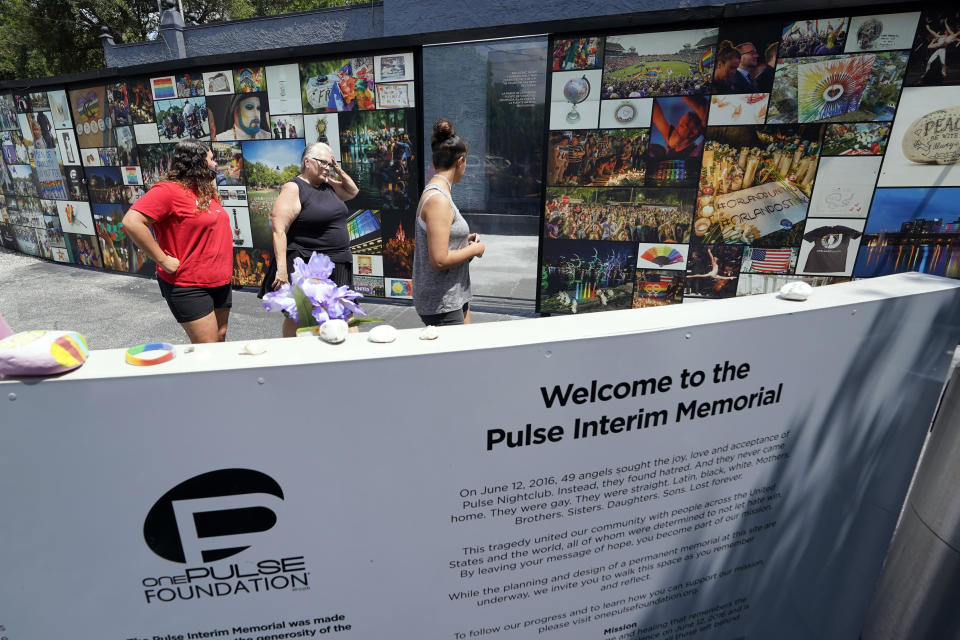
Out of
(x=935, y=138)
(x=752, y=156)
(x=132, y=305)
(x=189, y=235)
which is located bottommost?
(x=132, y=305)

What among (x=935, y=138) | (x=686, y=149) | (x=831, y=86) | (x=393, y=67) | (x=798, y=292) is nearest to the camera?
(x=798, y=292)

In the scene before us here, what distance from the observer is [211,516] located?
103 centimetres

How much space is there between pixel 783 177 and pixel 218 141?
6.24 meters

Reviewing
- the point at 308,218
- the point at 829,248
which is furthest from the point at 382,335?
the point at 829,248

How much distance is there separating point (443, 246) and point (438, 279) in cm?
23

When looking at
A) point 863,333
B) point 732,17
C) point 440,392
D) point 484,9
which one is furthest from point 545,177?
point 484,9

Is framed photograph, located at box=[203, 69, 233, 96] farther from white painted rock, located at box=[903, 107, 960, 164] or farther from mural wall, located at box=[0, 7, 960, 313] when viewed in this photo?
white painted rock, located at box=[903, 107, 960, 164]

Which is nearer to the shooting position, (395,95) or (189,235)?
(189,235)

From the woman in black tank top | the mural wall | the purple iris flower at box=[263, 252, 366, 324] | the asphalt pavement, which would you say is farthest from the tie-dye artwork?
the purple iris flower at box=[263, 252, 366, 324]

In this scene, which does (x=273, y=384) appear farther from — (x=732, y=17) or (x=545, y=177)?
(x=732, y=17)

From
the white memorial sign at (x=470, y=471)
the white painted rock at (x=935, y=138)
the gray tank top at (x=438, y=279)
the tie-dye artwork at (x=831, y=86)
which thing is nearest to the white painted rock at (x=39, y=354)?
the white memorial sign at (x=470, y=471)

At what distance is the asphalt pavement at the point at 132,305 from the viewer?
503 cm

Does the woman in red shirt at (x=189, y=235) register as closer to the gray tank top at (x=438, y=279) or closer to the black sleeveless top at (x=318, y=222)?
the black sleeveless top at (x=318, y=222)

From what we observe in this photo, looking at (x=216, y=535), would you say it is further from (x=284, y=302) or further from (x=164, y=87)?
(x=164, y=87)
